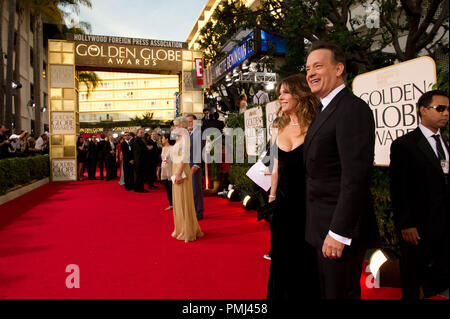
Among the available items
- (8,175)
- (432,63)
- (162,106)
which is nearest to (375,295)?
(432,63)

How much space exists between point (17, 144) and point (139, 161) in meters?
4.77

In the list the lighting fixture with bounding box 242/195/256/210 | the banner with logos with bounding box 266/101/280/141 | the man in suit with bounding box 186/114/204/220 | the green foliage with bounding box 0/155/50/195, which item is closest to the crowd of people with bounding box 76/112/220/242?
the man in suit with bounding box 186/114/204/220

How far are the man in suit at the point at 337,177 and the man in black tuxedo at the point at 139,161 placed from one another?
29.6 feet

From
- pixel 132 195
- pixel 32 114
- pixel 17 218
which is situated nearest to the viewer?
pixel 17 218

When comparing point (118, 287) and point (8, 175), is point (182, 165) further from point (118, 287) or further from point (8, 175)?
point (8, 175)

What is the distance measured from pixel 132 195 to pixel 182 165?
17.6ft

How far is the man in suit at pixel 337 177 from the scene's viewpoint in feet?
4.91

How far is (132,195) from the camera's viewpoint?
9711 millimetres

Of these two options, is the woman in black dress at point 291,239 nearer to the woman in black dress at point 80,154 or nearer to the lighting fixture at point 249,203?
the lighting fixture at point 249,203

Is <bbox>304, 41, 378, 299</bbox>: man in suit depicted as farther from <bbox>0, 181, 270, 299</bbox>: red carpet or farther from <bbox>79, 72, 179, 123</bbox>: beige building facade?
<bbox>79, 72, 179, 123</bbox>: beige building facade

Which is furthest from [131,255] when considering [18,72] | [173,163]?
[18,72]

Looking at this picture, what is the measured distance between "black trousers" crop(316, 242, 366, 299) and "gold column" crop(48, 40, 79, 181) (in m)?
13.6

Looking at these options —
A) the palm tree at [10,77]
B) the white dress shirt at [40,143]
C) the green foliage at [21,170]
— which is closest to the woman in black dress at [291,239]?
the green foliage at [21,170]

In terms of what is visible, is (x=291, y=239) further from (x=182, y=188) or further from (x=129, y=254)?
(x=182, y=188)
